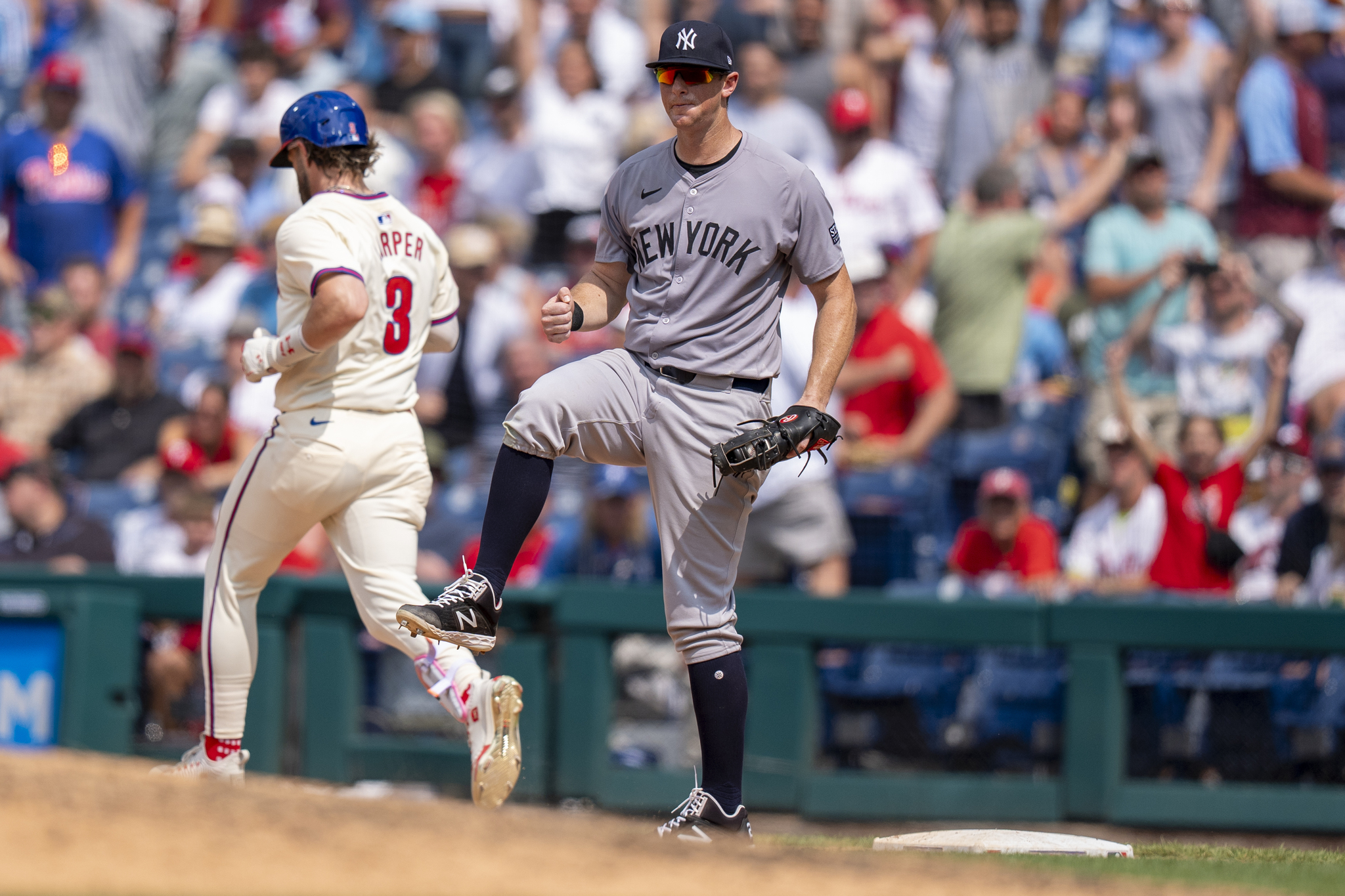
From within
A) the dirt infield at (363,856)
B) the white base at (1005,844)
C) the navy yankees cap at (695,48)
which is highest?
the navy yankees cap at (695,48)

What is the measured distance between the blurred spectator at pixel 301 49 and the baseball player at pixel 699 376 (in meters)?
7.81

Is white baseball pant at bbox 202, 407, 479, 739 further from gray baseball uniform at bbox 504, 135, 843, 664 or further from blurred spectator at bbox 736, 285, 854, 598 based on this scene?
blurred spectator at bbox 736, 285, 854, 598

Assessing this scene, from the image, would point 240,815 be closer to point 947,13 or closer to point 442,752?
point 442,752

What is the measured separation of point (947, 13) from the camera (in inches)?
419

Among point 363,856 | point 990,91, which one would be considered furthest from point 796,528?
point 363,856

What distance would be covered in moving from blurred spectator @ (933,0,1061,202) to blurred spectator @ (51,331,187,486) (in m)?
4.95

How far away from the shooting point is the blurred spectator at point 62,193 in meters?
11.2

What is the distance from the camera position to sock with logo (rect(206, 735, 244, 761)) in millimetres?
4988

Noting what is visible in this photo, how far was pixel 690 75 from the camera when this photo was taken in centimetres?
441

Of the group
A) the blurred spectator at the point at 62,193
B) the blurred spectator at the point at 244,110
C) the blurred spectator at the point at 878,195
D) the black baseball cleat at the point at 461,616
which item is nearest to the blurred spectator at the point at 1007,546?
the blurred spectator at the point at 878,195

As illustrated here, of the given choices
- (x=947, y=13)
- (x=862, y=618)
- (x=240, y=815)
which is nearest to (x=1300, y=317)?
(x=862, y=618)

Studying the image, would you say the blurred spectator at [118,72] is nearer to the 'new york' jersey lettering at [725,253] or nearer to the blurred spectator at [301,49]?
the blurred spectator at [301,49]

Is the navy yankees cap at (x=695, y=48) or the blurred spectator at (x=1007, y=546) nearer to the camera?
the navy yankees cap at (x=695, y=48)

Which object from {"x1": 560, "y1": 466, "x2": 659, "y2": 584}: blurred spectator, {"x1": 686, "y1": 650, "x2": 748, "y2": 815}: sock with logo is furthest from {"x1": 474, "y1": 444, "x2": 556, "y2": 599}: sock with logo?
{"x1": 560, "y1": 466, "x2": 659, "y2": 584}: blurred spectator
